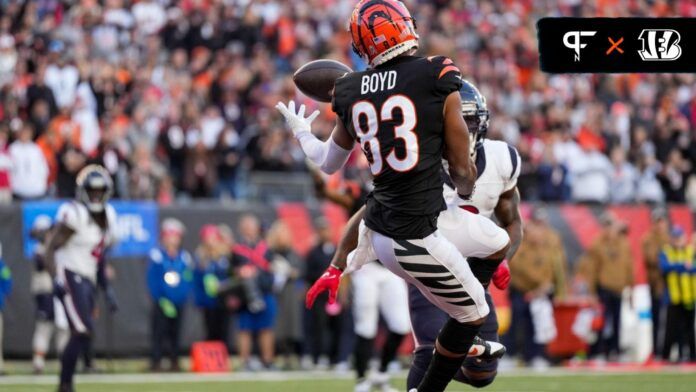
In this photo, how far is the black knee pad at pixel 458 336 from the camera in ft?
20.7

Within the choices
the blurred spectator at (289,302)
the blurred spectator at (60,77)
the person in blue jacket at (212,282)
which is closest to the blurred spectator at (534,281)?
the blurred spectator at (289,302)

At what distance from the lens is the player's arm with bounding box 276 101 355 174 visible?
20.9 ft

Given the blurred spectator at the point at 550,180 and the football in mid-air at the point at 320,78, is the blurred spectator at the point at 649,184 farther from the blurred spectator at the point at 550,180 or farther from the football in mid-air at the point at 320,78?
the football in mid-air at the point at 320,78

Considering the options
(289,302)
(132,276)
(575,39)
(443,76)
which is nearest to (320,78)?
(443,76)

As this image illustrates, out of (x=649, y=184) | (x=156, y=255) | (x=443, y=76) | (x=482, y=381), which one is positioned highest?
(x=443, y=76)

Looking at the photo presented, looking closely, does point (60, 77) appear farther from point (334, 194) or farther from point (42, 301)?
point (334, 194)

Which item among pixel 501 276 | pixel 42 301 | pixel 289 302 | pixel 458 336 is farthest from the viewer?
pixel 289 302

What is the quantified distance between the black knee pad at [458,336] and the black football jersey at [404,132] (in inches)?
20.1

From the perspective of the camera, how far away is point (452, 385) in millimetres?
11133

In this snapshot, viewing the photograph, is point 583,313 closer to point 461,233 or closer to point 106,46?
point 106,46

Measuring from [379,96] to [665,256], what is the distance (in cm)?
1020

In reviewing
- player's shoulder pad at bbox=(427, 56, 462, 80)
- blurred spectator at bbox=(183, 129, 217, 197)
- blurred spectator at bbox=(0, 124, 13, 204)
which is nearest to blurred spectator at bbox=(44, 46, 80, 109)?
blurred spectator at bbox=(0, 124, 13, 204)

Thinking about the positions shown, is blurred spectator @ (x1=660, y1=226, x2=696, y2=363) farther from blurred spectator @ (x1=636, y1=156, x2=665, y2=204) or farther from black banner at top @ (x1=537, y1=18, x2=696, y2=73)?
black banner at top @ (x1=537, y1=18, x2=696, y2=73)

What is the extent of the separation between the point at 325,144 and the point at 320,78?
0.48 meters
